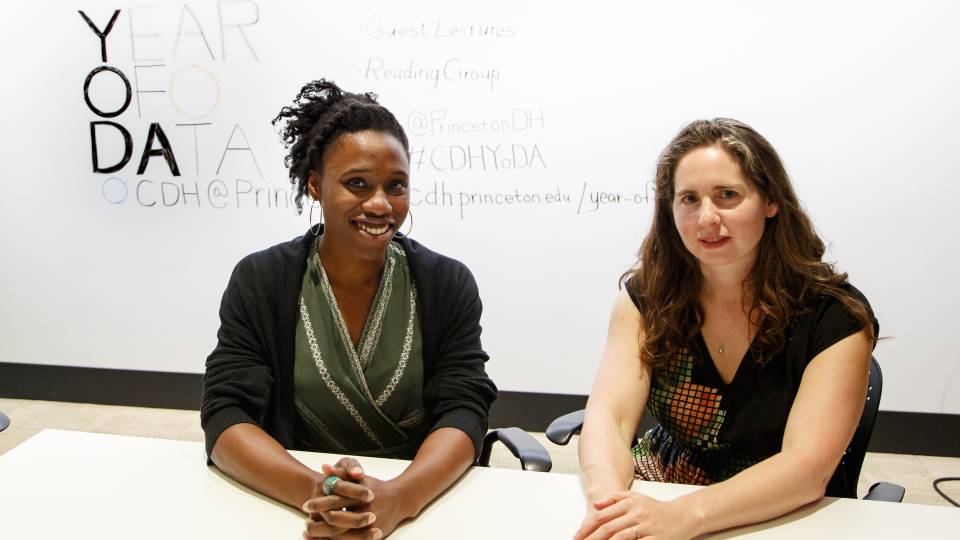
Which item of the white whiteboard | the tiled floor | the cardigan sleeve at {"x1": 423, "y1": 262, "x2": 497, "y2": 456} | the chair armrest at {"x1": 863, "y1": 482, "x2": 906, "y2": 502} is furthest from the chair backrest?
the white whiteboard

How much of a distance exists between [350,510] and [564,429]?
72 centimetres

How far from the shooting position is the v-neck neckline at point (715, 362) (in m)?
1.62

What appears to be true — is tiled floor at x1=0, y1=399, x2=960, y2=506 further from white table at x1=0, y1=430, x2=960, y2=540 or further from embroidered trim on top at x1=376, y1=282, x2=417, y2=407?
white table at x1=0, y1=430, x2=960, y2=540

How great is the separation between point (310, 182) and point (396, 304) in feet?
1.14

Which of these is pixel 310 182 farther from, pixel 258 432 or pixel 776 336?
pixel 776 336

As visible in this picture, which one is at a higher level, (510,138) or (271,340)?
(510,138)

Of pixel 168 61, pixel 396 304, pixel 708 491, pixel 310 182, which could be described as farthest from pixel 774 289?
pixel 168 61

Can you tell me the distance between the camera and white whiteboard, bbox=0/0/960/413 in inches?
121

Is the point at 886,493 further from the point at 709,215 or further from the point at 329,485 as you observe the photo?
the point at 329,485

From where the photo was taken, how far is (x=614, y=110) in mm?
3201

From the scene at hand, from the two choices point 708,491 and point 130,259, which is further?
point 130,259

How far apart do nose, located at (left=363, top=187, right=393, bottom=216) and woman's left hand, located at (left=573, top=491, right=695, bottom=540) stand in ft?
2.55

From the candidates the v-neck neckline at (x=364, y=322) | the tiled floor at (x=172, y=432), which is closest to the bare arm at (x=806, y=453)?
the v-neck neckline at (x=364, y=322)

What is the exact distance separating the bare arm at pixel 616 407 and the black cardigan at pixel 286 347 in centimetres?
24
